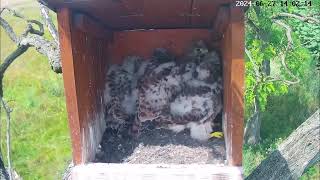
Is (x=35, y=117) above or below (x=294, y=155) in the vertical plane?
below

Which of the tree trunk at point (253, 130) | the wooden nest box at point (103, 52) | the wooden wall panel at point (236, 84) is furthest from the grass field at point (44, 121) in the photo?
the wooden wall panel at point (236, 84)

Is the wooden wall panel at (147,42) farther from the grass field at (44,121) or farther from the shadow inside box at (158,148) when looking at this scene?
the grass field at (44,121)

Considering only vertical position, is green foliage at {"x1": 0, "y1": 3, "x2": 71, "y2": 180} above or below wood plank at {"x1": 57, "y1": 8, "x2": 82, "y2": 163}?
below

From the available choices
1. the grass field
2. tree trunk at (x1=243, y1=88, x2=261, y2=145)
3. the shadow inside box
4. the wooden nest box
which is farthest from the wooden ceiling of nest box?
tree trunk at (x1=243, y1=88, x2=261, y2=145)

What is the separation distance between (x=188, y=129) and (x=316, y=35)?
396 centimetres

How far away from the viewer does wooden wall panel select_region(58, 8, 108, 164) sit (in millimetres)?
1211

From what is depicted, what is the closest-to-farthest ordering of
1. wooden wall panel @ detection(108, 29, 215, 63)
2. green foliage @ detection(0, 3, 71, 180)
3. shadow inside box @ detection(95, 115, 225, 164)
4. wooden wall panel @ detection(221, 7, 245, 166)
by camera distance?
wooden wall panel @ detection(221, 7, 245, 166) → shadow inside box @ detection(95, 115, 225, 164) → wooden wall panel @ detection(108, 29, 215, 63) → green foliage @ detection(0, 3, 71, 180)

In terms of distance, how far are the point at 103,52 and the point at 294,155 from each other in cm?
132

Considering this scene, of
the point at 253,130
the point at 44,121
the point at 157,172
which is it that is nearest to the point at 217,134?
the point at 157,172

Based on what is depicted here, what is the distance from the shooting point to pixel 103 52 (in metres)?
1.70

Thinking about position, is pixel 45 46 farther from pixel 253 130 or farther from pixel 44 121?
pixel 253 130

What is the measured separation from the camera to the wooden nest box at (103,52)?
3.84 feet

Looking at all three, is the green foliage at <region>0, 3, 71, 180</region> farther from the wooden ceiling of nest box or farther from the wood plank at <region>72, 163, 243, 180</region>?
the wood plank at <region>72, 163, 243, 180</region>

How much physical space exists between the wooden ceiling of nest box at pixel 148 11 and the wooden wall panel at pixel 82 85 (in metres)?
0.07
